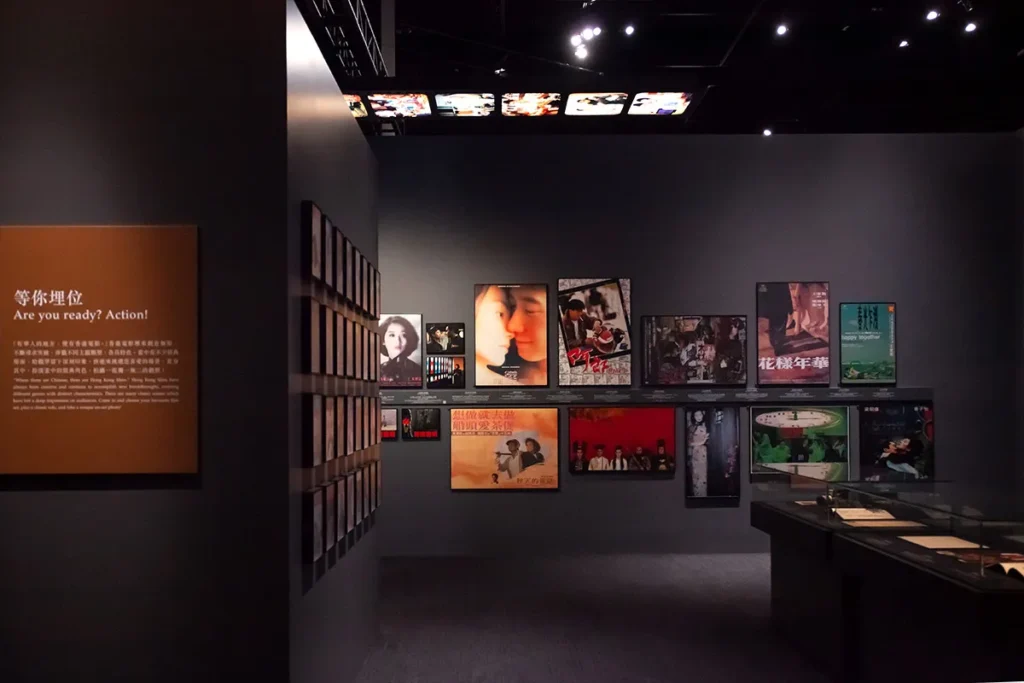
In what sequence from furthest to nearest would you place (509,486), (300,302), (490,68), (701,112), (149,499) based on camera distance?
1. (701,112)
2. (490,68)
3. (509,486)
4. (300,302)
5. (149,499)

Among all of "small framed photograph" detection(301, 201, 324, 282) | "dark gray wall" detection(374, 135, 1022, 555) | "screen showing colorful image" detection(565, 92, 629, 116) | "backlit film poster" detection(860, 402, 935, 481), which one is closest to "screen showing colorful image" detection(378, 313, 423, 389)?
"dark gray wall" detection(374, 135, 1022, 555)

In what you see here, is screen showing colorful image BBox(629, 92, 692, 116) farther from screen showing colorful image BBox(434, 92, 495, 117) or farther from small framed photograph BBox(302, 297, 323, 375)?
small framed photograph BBox(302, 297, 323, 375)

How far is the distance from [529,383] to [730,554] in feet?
8.77

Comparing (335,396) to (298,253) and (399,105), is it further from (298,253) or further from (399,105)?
(399,105)

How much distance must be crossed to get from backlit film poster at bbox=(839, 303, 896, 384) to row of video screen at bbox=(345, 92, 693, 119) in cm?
299

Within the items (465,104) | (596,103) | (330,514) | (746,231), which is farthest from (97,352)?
(746,231)

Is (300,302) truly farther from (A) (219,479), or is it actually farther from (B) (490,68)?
(B) (490,68)

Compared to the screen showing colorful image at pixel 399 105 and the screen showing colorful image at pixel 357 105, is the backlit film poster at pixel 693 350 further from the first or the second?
the screen showing colorful image at pixel 357 105

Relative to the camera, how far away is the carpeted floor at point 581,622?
4516 mm

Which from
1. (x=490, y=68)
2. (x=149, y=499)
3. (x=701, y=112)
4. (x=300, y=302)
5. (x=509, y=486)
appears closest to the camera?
(x=149, y=499)

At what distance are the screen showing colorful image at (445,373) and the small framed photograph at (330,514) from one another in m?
4.09

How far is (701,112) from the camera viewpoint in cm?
948

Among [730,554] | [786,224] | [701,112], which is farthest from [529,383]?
[701,112]

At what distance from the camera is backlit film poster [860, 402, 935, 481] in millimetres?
7738
